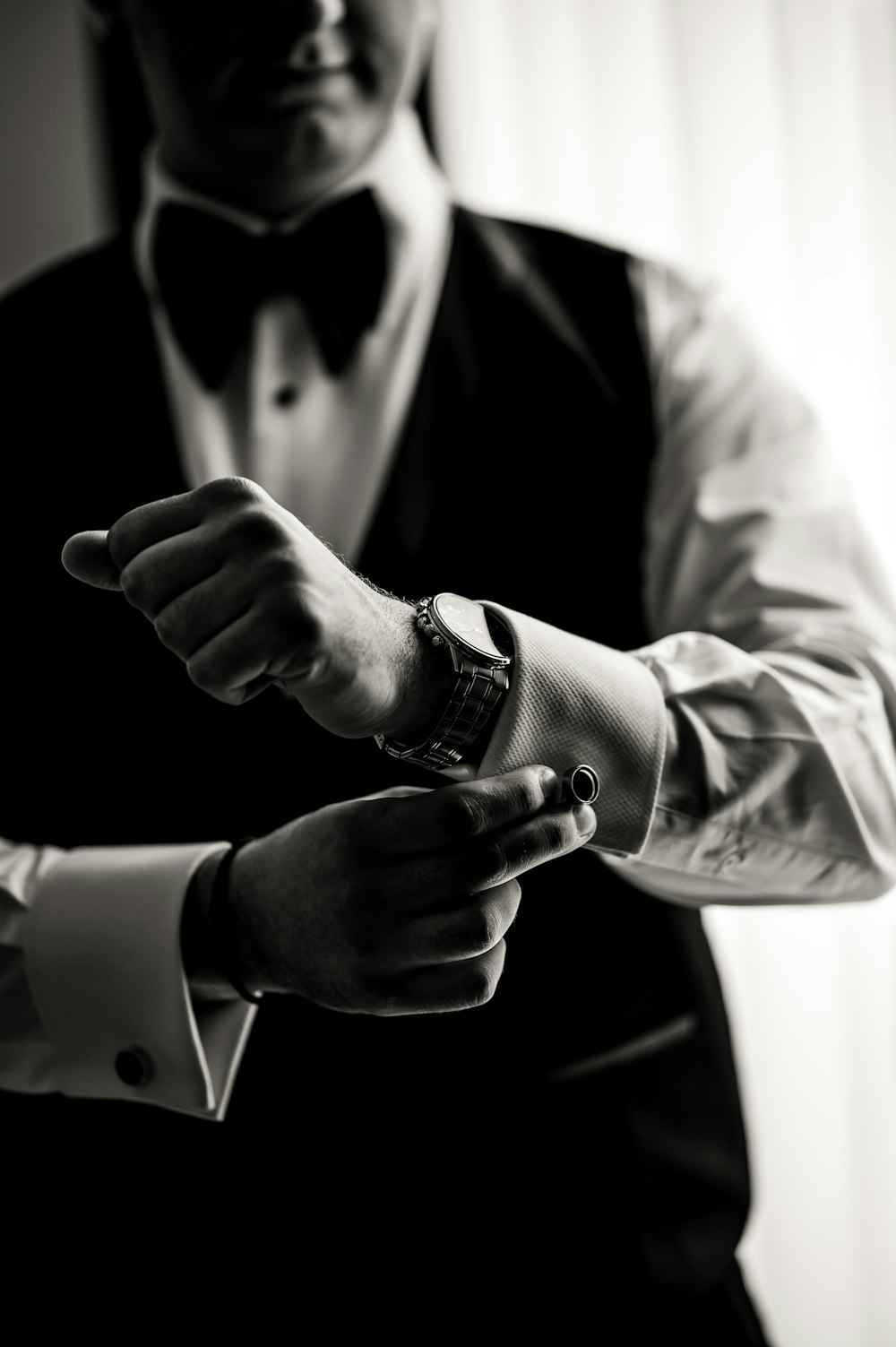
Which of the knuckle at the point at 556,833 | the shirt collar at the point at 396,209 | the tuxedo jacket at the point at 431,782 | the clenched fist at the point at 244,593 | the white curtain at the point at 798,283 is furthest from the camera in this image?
the white curtain at the point at 798,283

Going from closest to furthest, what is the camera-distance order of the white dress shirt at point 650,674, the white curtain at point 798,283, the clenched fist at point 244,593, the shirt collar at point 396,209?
1. the clenched fist at point 244,593
2. the white dress shirt at point 650,674
3. the shirt collar at point 396,209
4. the white curtain at point 798,283

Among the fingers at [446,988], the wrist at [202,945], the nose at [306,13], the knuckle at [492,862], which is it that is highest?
the nose at [306,13]

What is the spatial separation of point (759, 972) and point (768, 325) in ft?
2.86

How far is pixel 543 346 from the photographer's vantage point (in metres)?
1.10

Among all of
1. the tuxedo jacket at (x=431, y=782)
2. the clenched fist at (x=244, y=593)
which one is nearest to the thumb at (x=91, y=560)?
the clenched fist at (x=244, y=593)

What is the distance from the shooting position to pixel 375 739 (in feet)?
2.60

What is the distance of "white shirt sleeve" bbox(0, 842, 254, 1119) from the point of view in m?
0.85

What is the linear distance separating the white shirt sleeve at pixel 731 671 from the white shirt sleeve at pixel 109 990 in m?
0.31

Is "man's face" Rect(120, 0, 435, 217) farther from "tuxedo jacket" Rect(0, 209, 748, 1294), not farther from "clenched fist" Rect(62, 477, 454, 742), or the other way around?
"clenched fist" Rect(62, 477, 454, 742)

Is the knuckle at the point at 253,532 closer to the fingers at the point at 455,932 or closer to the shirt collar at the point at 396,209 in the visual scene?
the fingers at the point at 455,932

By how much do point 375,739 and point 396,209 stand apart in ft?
1.99

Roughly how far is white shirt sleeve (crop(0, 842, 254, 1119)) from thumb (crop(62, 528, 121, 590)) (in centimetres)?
31

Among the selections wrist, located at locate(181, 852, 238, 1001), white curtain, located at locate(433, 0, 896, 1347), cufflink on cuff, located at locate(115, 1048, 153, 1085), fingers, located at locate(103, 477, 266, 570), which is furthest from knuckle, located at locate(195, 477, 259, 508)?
white curtain, located at locate(433, 0, 896, 1347)

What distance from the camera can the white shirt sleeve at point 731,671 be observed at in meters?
0.75
